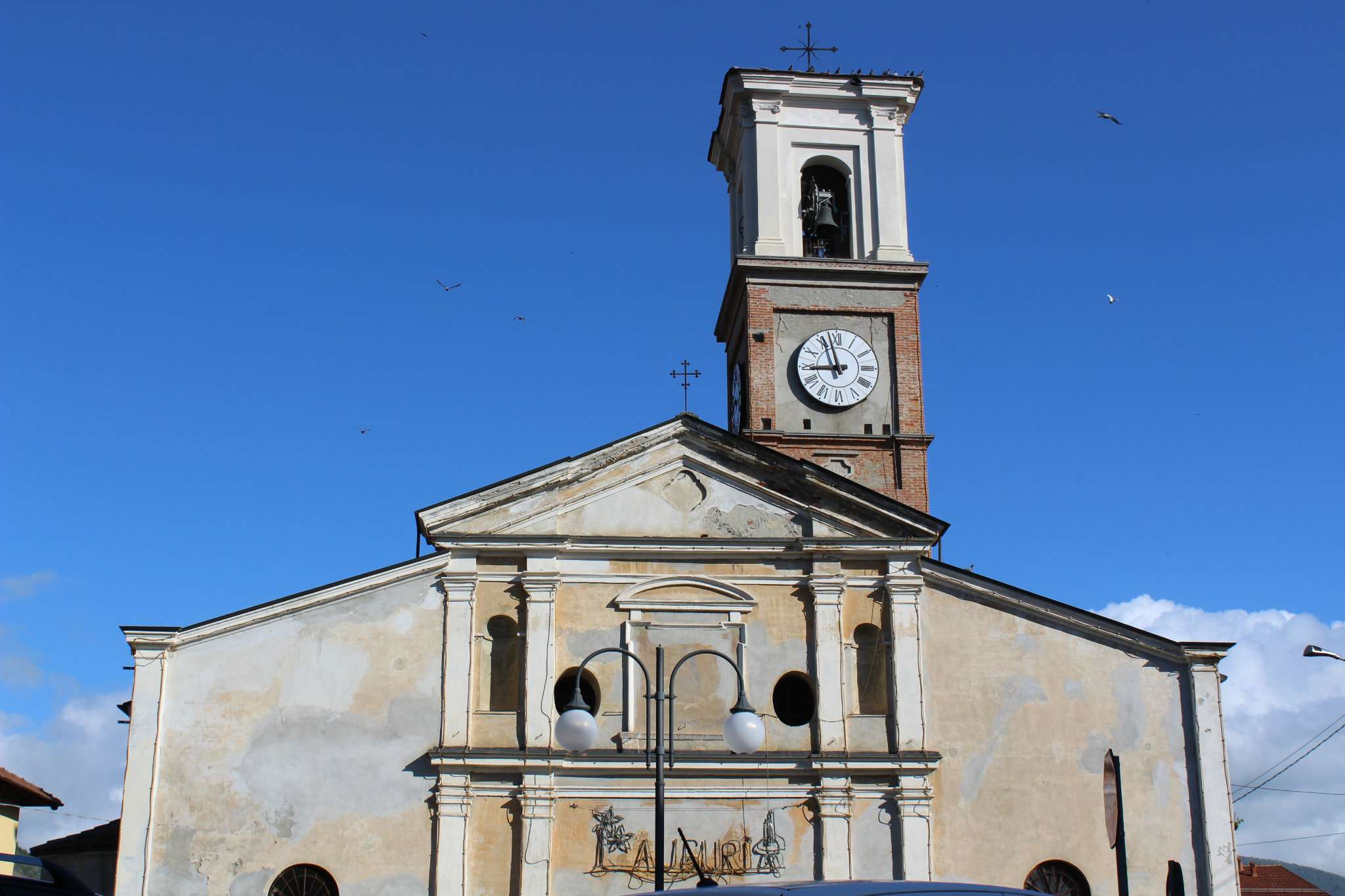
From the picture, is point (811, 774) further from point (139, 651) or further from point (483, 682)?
point (139, 651)

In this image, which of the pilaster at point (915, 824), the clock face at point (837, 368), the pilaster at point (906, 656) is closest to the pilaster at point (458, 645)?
the pilaster at point (906, 656)

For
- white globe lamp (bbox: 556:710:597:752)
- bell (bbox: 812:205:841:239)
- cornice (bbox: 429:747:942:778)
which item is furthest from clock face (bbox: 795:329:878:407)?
white globe lamp (bbox: 556:710:597:752)

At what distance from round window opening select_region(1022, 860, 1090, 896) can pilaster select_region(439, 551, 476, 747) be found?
857 centimetres

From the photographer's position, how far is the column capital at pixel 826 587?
2270 centimetres

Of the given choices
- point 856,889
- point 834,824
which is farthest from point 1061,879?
point 856,889

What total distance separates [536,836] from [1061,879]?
25.3 ft

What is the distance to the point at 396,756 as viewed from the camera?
69.9 feet

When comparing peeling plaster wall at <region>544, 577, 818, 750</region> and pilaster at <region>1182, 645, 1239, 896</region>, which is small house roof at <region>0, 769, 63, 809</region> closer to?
peeling plaster wall at <region>544, 577, 818, 750</region>

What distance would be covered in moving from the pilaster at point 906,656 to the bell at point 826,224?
29.4ft

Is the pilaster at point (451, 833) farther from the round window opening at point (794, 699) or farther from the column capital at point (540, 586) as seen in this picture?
the round window opening at point (794, 699)

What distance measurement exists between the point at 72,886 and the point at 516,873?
12865 mm

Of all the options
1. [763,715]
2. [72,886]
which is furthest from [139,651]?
[72,886]

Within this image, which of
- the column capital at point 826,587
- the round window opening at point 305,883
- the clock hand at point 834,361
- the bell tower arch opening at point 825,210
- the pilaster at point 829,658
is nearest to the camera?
the round window opening at point 305,883

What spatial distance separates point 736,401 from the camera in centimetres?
3094
